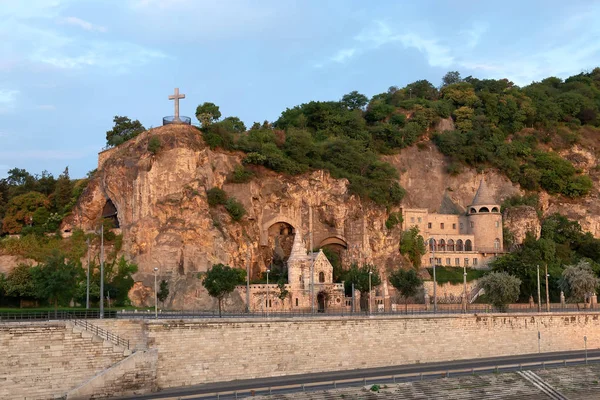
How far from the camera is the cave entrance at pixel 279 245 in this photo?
81.3 meters

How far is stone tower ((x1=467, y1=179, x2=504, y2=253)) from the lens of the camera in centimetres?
9300

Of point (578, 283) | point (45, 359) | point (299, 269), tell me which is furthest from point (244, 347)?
point (578, 283)

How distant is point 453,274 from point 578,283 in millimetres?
14974

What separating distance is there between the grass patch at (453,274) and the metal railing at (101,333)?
48212mm

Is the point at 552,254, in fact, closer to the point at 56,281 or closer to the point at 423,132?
the point at 423,132

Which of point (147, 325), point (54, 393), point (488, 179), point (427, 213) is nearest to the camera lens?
point (54, 393)

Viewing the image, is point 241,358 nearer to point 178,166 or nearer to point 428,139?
point 178,166

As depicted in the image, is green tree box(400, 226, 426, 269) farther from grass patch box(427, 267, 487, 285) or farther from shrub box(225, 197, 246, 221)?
shrub box(225, 197, 246, 221)

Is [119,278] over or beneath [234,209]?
beneath

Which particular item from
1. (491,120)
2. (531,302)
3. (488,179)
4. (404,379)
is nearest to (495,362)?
Result: (404,379)

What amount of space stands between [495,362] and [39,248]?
42788 millimetres

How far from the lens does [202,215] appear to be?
73.1 m

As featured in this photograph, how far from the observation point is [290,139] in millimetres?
87938

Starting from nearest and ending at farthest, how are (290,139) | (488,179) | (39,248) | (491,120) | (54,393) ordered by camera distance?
1. (54,393)
2. (39,248)
3. (290,139)
4. (488,179)
5. (491,120)
